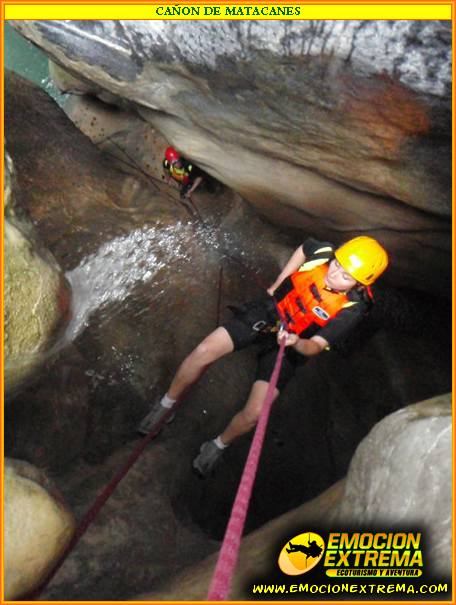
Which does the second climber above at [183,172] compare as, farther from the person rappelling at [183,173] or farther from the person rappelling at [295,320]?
the person rappelling at [295,320]

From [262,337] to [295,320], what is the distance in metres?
0.32

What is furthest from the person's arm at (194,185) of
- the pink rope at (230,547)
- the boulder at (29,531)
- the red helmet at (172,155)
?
the pink rope at (230,547)

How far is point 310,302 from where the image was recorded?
330 centimetres

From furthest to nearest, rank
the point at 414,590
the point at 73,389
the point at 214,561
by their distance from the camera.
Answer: the point at 73,389
the point at 214,561
the point at 414,590

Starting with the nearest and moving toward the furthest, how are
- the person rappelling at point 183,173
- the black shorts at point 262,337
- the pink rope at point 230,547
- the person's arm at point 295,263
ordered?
the pink rope at point 230,547 → the black shorts at point 262,337 → the person's arm at point 295,263 → the person rappelling at point 183,173

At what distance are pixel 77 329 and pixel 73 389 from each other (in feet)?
1.72

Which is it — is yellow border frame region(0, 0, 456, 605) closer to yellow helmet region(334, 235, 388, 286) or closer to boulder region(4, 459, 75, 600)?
boulder region(4, 459, 75, 600)

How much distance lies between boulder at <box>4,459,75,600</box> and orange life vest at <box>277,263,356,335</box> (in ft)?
6.59

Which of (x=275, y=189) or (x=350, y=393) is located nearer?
(x=275, y=189)

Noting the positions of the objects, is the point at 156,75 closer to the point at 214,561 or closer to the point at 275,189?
the point at 275,189

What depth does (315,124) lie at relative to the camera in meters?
3.11

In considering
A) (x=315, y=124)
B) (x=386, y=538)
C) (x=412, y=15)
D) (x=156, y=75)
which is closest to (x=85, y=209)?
(x=156, y=75)

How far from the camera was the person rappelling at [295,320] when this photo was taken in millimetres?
3141

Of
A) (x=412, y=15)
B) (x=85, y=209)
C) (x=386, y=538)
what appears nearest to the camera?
(x=386, y=538)
